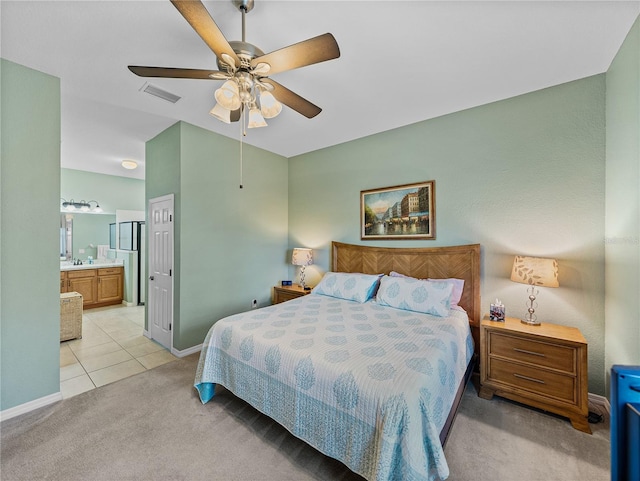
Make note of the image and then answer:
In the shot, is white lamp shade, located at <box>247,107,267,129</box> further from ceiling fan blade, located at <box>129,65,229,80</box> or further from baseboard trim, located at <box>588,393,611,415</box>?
baseboard trim, located at <box>588,393,611,415</box>

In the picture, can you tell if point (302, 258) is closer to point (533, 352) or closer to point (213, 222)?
point (213, 222)

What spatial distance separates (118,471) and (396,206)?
11.2ft

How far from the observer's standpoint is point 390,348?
184 cm

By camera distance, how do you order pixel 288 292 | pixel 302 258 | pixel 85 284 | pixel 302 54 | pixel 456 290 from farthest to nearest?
pixel 85 284 → pixel 302 258 → pixel 288 292 → pixel 456 290 → pixel 302 54

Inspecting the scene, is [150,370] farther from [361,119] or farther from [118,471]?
[361,119]

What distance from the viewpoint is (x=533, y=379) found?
2209 mm

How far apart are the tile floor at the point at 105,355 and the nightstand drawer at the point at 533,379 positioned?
341 cm

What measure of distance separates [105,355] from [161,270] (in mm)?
1143

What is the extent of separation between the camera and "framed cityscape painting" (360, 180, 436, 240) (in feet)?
10.6

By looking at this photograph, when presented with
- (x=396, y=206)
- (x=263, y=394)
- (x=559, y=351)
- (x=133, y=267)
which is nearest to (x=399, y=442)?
(x=263, y=394)

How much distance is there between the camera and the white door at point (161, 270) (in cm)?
342

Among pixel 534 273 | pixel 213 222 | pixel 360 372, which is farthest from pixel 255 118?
pixel 534 273

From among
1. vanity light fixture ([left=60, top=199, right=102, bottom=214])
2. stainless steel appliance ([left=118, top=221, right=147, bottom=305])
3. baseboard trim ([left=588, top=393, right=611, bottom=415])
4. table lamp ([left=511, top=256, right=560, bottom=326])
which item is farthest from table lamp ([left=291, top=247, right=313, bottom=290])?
vanity light fixture ([left=60, top=199, right=102, bottom=214])

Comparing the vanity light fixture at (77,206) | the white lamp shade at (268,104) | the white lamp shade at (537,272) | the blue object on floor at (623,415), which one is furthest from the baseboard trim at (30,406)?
the vanity light fixture at (77,206)
